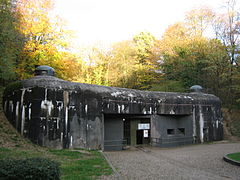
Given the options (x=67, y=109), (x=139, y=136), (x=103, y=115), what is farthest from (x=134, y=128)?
(x=67, y=109)

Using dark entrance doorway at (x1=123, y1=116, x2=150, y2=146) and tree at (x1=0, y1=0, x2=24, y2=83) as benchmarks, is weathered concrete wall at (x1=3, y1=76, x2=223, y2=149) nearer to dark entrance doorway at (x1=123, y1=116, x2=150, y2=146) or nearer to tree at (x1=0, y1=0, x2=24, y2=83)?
dark entrance doorway at (x1=123, y1=116, x2=150, y2=146)

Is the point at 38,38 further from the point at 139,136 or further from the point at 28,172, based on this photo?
the point at 28,172

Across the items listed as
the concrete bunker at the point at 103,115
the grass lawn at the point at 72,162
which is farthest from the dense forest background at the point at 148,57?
the grass lawn at the point at 72,162

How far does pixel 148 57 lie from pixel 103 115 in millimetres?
15705

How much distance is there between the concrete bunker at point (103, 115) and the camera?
12.5 metres

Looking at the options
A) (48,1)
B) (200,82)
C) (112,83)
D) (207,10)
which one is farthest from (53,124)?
(207,10)

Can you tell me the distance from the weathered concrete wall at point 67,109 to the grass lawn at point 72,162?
1247 millimetres

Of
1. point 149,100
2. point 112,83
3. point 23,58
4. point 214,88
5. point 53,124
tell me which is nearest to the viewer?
point 53,124

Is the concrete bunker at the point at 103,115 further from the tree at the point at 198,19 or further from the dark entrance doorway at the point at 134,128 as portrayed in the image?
the tree at the point at 198,19

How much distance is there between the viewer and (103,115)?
14.6 metres

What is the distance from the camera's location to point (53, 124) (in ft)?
40.9

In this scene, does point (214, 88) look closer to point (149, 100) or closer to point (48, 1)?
point (149, 100)

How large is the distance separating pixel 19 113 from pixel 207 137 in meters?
14.1

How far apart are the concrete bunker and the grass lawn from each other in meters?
1.45
